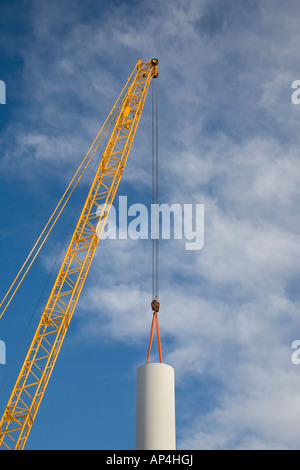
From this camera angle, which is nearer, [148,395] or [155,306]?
[148,395]

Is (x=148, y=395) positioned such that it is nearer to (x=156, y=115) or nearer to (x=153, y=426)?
(x=153, y=426)

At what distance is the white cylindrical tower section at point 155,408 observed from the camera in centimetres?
3036

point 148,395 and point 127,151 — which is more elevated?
point 127,151

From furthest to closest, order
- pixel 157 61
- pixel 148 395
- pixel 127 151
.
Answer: pixel 157 61, pixel 127 151, pixel 148 395

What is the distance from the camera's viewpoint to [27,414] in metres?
61.8

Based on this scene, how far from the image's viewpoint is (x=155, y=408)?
30.8 m

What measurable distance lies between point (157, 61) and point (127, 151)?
42.4 feet

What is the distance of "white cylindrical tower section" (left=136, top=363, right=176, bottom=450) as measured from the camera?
30.4m

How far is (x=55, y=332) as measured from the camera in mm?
62938
